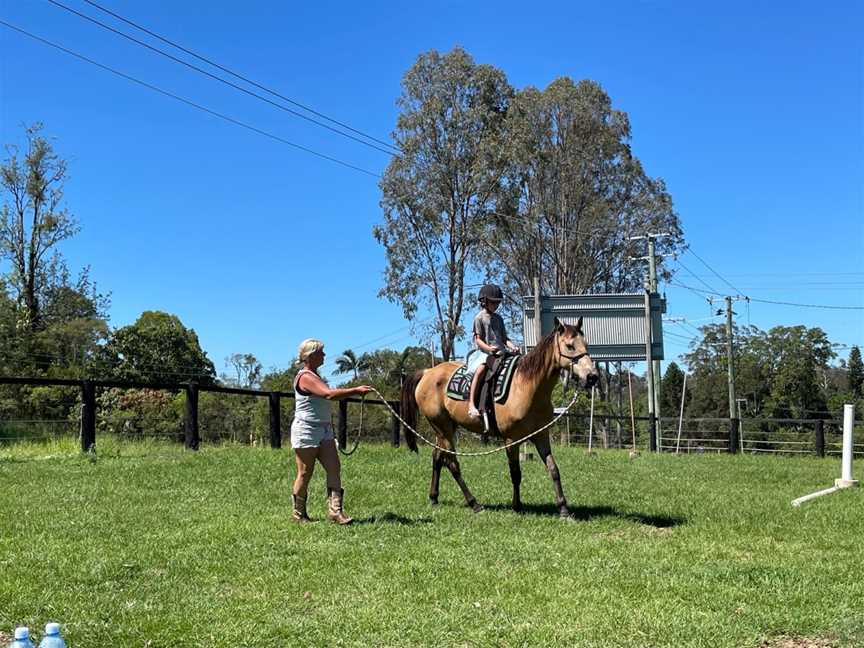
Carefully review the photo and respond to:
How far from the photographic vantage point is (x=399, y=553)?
5840 millimetres

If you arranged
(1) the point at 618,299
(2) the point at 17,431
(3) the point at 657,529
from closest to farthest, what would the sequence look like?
(3) the point at 657,529 → (2) the point at 17,431 → (1) the point at 618,299

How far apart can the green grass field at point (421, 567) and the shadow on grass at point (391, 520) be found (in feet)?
0.17

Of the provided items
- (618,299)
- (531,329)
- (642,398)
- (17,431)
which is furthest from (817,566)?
(642,398)

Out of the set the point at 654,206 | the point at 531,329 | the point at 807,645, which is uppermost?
the point at 654,206

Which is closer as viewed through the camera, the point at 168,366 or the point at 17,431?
the point at 17,431

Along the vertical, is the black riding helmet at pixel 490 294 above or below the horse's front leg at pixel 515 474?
above

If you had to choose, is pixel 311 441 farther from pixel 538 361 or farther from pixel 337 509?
pixel 538 361

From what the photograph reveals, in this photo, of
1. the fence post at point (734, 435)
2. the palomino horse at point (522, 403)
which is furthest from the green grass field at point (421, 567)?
the fence post at point (734, 435)

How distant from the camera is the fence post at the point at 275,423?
14.8m

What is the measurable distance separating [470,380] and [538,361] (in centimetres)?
94

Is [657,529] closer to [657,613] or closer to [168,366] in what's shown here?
[657,613]

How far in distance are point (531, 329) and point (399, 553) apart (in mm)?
10489

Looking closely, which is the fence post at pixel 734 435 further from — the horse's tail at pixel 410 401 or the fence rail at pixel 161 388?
the horse's tail at pixel 410 401

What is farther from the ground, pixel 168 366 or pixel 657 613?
pixel 168 366
